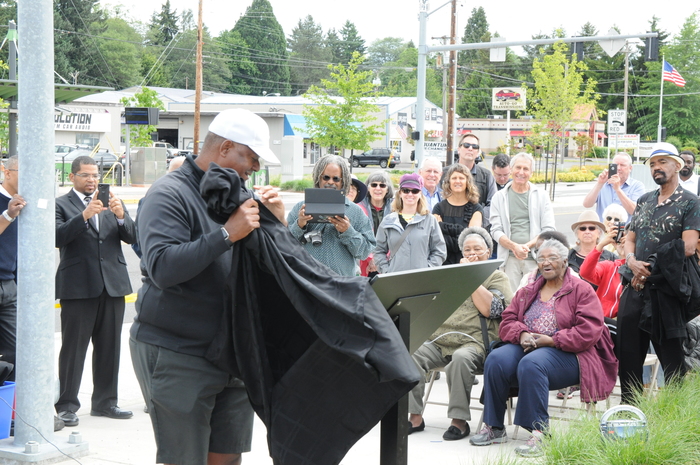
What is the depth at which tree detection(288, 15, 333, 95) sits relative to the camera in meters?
128

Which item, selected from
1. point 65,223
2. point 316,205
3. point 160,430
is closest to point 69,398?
point 65,223

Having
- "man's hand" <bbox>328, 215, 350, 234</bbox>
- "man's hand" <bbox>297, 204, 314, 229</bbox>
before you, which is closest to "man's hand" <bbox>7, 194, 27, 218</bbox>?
"man's hand" <bbox>297, 204, 314, 229</bbox>

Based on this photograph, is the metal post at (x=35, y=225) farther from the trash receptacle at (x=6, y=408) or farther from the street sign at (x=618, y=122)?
the street sign at (x=618, y=122)

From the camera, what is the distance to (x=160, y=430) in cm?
338

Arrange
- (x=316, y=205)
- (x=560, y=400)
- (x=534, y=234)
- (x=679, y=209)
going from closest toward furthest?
(x=316, y=205)
(x=679, y=209)
(x=560, y=400)
(x=534, y=234)

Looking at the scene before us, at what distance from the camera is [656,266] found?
6.11 meters

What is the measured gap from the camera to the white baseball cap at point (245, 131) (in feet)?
10.7

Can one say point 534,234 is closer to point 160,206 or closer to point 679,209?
point 679,209

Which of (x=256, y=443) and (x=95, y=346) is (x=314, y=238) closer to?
(x=256, y=443)

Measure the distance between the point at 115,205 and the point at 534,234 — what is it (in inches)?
171

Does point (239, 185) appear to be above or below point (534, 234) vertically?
above

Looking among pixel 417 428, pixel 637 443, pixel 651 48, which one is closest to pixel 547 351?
pixel 417 428

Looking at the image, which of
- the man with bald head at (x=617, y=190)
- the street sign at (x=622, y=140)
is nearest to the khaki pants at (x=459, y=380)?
the man with bald head at (x=617, y=190)

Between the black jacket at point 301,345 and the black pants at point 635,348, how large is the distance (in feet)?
12.6
